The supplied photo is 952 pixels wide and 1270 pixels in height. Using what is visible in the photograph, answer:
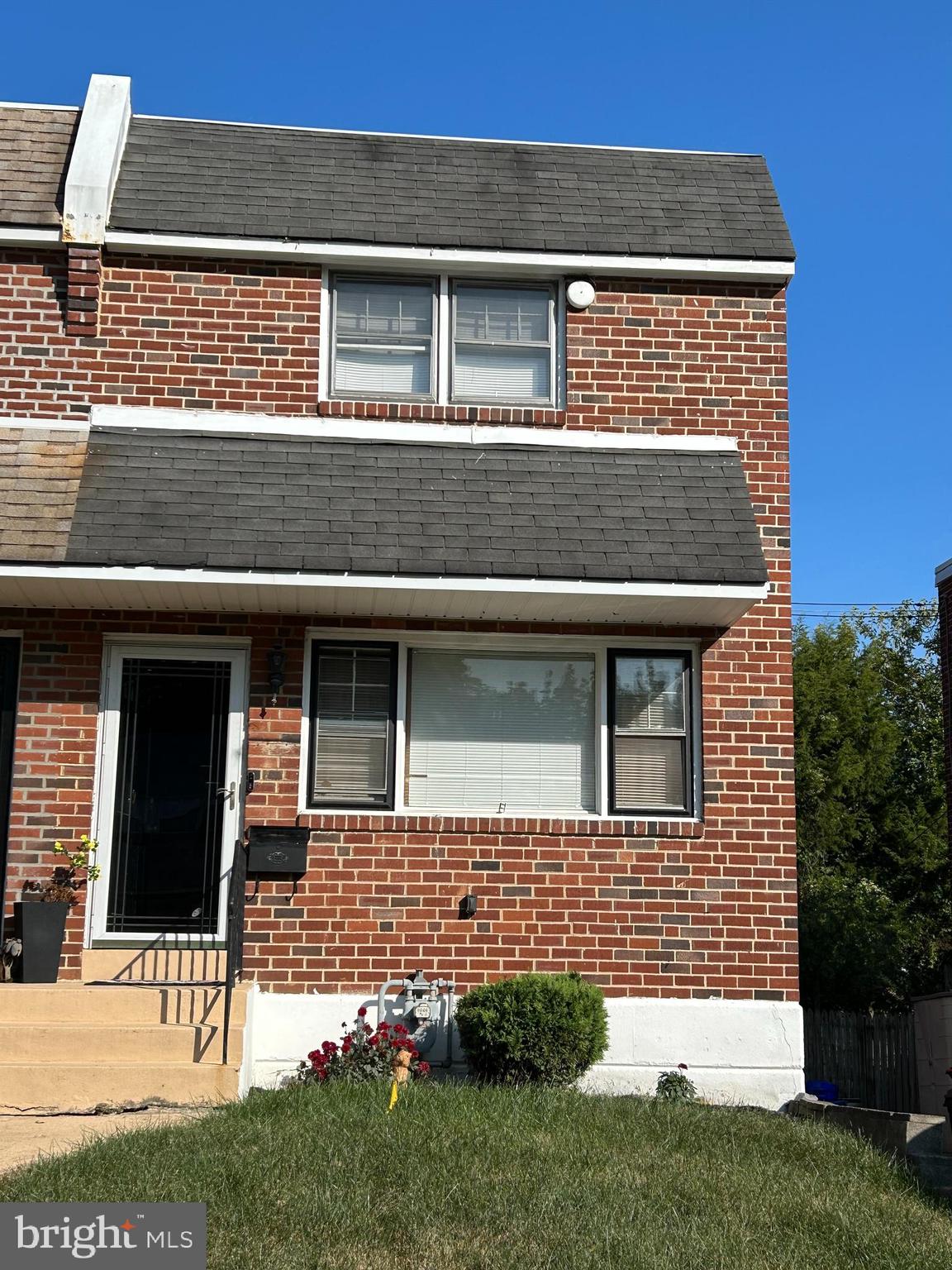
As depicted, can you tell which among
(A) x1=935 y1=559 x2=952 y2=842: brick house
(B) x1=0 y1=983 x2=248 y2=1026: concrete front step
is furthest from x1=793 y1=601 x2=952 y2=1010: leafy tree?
(B) x1=0 y1=983 x2=248 y2=1026: concrete front step

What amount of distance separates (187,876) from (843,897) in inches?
596

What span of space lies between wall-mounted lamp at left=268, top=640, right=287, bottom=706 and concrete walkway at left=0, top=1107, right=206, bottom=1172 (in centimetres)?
308

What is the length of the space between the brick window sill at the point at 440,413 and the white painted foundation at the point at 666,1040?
431 centimetres

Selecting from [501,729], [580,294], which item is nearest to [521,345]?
[580,294]

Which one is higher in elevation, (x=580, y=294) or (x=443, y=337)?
(x=580, y=294)

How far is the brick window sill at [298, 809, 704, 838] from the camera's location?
32.6 ft

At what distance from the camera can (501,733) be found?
1037 centimetres

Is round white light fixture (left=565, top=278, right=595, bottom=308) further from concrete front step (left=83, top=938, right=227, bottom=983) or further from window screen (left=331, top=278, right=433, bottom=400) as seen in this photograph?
concrete front step (left=83, top=938, right=227, bottom=983)

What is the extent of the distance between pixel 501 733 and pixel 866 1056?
6.80m

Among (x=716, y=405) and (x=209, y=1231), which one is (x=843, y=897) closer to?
(x=716, y=405)

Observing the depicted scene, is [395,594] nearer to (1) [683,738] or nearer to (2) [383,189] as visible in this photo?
(1) [683,738]

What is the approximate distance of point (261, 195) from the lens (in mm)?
11211

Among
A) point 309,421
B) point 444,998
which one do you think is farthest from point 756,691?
point 309,421

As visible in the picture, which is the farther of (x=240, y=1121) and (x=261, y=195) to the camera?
(x=261, y=195)
